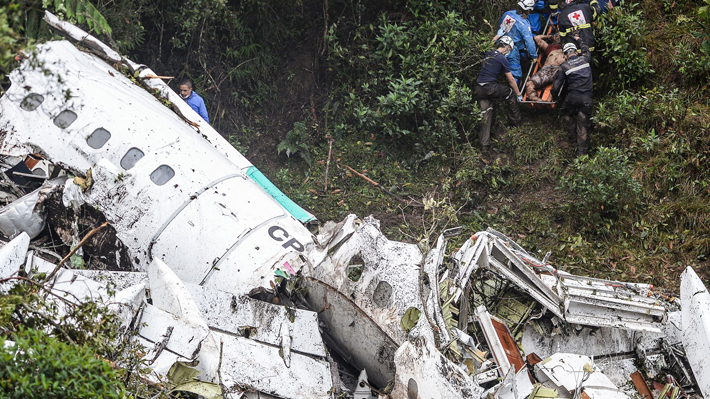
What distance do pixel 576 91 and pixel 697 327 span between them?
13.3 ft

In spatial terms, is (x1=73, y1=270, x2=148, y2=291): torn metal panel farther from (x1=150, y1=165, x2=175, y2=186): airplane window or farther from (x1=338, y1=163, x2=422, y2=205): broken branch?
(x1=338, y1=163, x2=422, y2=205): broken branch

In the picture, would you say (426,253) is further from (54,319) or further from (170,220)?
(54,319)

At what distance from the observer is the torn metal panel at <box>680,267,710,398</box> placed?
17.6 ft

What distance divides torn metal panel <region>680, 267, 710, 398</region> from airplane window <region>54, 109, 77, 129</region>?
6.63 metres

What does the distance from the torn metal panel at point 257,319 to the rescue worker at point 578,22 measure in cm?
596

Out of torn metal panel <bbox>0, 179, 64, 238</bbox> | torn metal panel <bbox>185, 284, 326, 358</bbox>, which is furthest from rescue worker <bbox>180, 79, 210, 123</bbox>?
torn metal panel <bbox>185, 284, 326, 358</bbox>

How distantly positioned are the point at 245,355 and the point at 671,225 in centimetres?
600

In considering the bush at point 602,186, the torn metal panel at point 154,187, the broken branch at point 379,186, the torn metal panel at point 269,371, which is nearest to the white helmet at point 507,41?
the bush at point 602,186

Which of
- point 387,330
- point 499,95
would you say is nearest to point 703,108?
point 499,95

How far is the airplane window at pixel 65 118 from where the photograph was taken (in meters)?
6.42

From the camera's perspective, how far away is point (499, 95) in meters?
9.02

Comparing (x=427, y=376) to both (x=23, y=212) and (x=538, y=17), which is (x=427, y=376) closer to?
(x=23, y=212)

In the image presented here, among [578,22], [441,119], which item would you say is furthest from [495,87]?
[578,22]

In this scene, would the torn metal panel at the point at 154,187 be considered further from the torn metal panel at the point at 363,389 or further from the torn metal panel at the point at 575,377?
the torn metal panel at the point at 575,377
